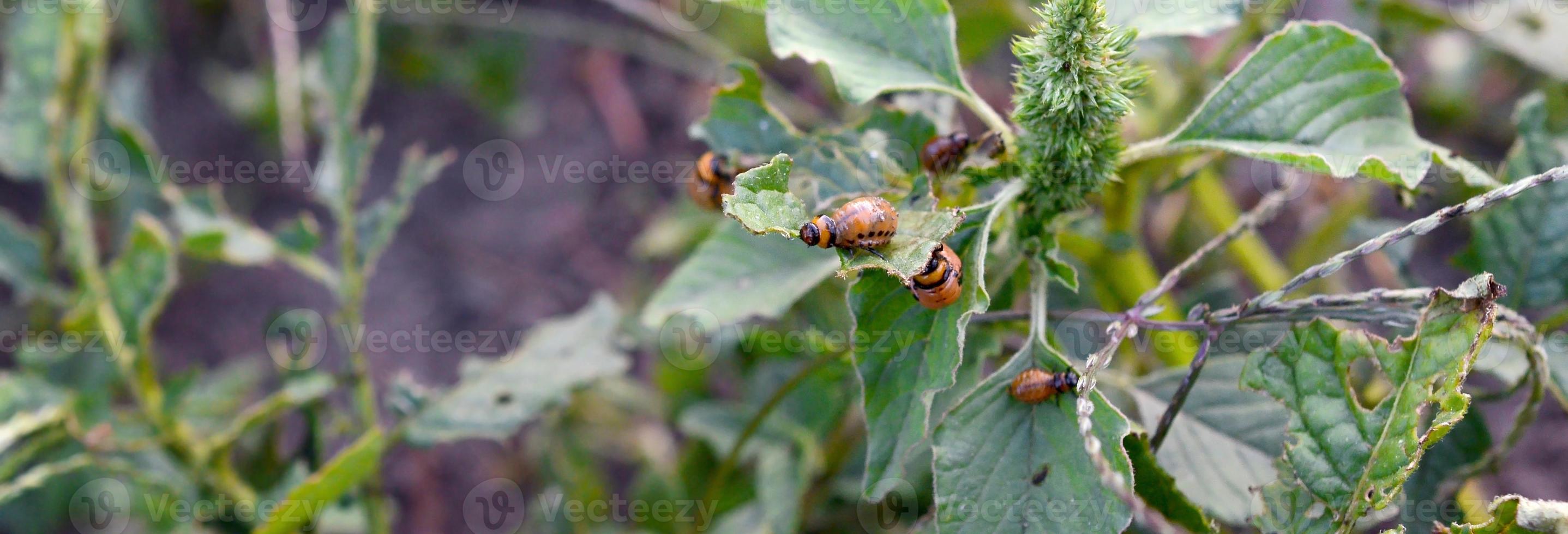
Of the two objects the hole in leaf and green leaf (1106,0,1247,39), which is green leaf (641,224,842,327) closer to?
the hole in leaf

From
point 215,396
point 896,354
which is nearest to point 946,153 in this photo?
point 896,354

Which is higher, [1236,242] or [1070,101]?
[1070,101]

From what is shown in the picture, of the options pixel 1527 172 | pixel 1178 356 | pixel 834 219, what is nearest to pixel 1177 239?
pixel 1178 356

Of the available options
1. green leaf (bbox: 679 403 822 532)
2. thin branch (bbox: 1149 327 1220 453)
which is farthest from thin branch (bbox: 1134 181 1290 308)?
green leaf (bbox: 679 403 822 532)

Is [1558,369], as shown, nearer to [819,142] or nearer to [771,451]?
[819,142]

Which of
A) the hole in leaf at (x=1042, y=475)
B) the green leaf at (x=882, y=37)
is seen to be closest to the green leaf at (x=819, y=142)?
the green leaf at (x=882, y=37)
